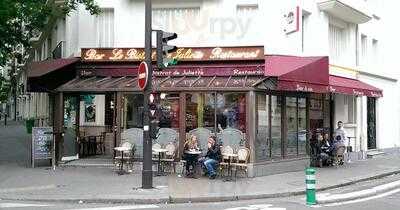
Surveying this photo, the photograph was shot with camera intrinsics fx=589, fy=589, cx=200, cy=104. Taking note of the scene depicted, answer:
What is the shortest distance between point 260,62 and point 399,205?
724 cm

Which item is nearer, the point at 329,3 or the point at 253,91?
the point at 253,91

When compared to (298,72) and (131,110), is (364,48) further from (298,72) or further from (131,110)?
(131,110)

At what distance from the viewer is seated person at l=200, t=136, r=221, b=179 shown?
16781 millimetres

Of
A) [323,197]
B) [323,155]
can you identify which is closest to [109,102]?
[323,155]

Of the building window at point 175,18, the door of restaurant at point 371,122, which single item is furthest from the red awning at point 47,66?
the door of restaurant at point 371,122

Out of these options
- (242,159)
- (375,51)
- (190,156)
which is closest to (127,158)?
(190,156)

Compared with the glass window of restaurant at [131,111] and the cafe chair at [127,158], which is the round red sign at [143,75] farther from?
the glass window of restaurant at [131,111]

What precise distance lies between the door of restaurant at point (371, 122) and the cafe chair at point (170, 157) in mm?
12212

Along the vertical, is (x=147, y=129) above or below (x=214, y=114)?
below

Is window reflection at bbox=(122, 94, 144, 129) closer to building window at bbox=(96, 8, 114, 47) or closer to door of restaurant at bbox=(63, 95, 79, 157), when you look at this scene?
door of restaurant at bbox=(63, 95, 79, 157)

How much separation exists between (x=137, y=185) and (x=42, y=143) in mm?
5500

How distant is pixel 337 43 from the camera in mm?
24406

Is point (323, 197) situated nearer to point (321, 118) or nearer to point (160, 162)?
point (160, 162)

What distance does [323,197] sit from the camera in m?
13.9
